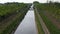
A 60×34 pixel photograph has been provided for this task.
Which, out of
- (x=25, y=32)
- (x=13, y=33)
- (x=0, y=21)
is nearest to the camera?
(x=13, y=33)

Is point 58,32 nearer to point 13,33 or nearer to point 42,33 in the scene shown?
point 42,33

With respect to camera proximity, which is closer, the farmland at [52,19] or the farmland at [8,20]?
the farmland at [52,19]

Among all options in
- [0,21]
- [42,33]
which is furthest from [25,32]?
[0,21]

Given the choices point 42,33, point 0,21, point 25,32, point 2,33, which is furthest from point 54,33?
point 0,21

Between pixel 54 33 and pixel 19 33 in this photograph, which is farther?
pixel 19 33

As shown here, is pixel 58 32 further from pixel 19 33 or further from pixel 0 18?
pixel 0 18

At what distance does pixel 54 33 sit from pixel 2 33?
375 cm

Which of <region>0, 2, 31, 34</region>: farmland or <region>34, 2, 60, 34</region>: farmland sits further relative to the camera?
<region>0, 2, 31, 34</region>: farmland

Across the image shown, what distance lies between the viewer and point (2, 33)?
47.0ft

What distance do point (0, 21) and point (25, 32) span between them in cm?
410

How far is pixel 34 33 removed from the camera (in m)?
16.9

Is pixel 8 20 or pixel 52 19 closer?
pixel 52 19

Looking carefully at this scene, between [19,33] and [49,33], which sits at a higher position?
[49,33]

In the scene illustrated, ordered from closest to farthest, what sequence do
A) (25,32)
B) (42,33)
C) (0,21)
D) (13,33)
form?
(42,33)
(13,33)
(25,32)
(0,21)
